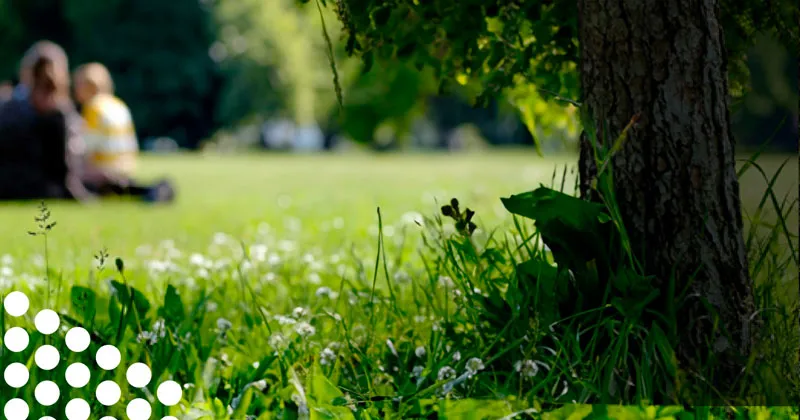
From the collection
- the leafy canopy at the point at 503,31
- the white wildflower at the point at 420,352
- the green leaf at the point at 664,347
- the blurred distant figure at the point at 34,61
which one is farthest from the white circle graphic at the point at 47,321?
the blurred distant figure at the point at 34,61

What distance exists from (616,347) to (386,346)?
2.37 ft

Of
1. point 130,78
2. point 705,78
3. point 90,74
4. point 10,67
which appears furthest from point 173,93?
point 705,78

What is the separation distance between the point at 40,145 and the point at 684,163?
966 cm

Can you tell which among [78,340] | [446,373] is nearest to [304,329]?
[446,373]

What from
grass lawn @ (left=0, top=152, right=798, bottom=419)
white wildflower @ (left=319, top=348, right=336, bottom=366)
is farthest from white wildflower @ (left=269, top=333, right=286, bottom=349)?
white wildflower @ (left=319, top=348, right=336, bottom=366)

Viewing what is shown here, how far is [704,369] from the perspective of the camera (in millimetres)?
2375

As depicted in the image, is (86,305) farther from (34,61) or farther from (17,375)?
(34,61)

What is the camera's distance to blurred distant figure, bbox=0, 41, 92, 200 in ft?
35.7

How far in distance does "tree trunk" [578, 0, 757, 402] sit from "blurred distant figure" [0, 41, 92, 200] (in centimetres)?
924

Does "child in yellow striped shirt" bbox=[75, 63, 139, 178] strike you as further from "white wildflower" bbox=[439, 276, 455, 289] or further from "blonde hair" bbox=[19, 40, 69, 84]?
"white wildflower" bbox=[439, 276, 455, 289]

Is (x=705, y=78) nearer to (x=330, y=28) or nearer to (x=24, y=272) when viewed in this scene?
(x=24, y=272)

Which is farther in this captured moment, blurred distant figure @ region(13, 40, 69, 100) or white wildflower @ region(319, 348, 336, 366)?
blurred distant figure @ region(13, 40, 69, 100)

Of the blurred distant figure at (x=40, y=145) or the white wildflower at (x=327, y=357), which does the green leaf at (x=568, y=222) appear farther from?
the blurred distant figure at (x=40, y=145)

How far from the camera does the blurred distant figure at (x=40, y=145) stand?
429 inches
